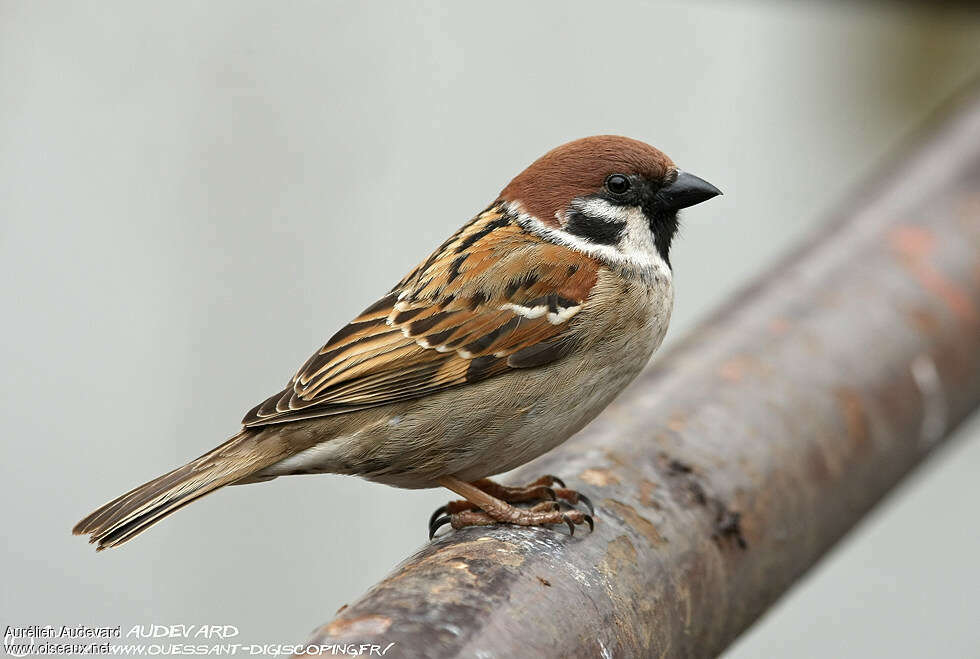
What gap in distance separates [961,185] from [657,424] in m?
1.29

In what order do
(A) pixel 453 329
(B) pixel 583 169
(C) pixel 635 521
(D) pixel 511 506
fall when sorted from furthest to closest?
(B) pixel 583 169 → (A) pixel 453 329 → (D) pixel 511 506 → (C) pixel 635 521

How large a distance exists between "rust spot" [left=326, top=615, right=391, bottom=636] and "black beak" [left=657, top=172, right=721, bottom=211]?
1.56m

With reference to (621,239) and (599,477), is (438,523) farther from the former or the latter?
(621,239)

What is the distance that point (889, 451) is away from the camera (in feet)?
7.93

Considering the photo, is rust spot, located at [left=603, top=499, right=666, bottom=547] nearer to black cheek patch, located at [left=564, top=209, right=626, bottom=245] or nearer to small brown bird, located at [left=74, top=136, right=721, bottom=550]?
small brown bird, located at [left=74, top=136, right=721, bottom=550]

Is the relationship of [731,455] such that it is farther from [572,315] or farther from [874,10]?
[874,10]

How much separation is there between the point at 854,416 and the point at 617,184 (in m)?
0.71

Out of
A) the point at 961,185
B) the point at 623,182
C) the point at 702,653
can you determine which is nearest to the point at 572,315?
the point at 623,182

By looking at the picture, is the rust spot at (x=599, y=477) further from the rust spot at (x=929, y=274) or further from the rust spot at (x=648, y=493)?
the rust spot at (x=929, y=274)

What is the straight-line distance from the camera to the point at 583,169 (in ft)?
8.73

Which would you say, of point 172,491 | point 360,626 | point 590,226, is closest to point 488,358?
point 590,226

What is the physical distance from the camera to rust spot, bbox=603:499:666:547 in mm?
1826

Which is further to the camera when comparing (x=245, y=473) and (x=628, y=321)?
(x=628, y=321)

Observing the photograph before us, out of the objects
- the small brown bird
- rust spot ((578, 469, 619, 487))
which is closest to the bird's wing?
the small brown bird
